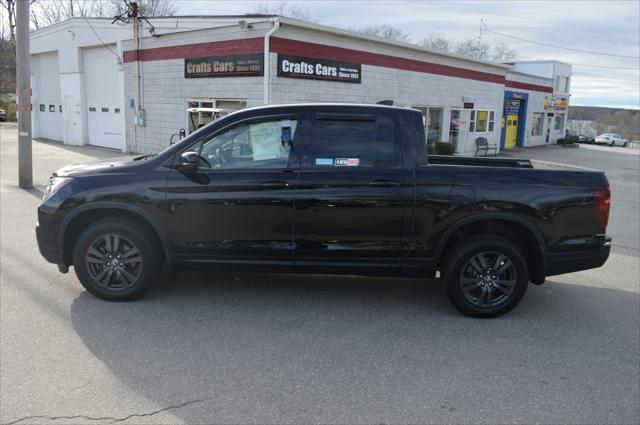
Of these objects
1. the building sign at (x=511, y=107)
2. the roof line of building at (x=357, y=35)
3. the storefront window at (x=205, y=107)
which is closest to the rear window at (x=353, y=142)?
the roof line of building at (x=357, y=35)

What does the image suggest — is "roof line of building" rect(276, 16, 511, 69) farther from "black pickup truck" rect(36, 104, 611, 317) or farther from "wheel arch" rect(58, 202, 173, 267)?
"wheel arch" rect(58, 202, 173, 267)

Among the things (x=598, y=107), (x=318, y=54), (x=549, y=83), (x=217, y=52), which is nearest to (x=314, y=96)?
(x=318, y=54)

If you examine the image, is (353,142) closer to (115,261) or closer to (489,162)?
(489,162)

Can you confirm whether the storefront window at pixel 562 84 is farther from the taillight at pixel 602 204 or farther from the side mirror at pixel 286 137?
the side mirror at pixel 286 137

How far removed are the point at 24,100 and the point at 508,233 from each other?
444 inches

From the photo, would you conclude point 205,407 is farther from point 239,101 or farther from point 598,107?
point 598,107

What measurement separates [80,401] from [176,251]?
1838 mm

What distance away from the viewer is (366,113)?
4965mm

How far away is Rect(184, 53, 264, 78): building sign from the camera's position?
50.0 ft

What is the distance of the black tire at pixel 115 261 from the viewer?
4996mm

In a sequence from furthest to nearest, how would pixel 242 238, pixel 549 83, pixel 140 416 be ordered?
1. pixel 549 83
2. pixel 242 238
3. pixel 140 416

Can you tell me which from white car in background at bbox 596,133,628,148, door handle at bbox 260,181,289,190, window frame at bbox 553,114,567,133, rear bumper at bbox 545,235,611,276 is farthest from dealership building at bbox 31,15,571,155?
white car in background at bbox 596,133,628,148

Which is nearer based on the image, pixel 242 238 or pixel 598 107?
pixel 242 238

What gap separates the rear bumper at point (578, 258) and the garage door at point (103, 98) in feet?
63.7
